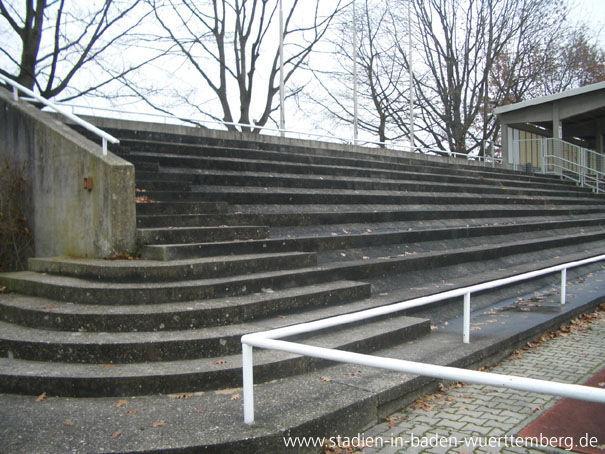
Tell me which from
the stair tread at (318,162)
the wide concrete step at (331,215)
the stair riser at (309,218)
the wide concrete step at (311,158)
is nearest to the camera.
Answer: the stair riser at (309,218)

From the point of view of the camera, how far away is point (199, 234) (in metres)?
6.55

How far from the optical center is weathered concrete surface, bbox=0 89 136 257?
20.2ft

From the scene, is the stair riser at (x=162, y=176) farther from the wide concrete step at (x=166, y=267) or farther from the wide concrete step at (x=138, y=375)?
the wide concrete step at (x=138, y=375)

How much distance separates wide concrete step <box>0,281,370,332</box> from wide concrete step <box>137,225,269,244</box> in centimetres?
127

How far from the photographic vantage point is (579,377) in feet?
16.9

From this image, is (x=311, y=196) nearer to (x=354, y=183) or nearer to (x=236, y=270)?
(x=354, y=183)

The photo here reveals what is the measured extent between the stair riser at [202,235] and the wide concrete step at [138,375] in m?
2.07

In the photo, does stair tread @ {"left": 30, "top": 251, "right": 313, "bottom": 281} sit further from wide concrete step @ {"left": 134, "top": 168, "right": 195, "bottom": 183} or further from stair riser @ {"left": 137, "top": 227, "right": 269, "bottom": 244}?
wide concrete step @ {"left": 134, "top": 168, "right": 195, "bottom": 183}

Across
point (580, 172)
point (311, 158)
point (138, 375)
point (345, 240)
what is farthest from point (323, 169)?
point (580, 172)

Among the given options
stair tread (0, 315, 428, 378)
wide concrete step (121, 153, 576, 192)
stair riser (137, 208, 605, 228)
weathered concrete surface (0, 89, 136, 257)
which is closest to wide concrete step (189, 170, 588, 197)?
wide concrete step (121, 153, 576, 192)

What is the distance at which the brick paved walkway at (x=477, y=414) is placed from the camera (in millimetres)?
3707

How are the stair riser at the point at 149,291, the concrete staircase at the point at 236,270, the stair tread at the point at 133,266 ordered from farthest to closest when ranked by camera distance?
the stair tread at the point at 133,266, the stair riser at the point at 149,291, the concrete staircase at the point at 236,270

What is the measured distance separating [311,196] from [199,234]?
3.48 m

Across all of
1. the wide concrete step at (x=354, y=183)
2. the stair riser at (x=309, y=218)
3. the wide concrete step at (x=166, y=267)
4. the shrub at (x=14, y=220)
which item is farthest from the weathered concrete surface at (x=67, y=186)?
the wide concrete step at (x=354, y=183)
